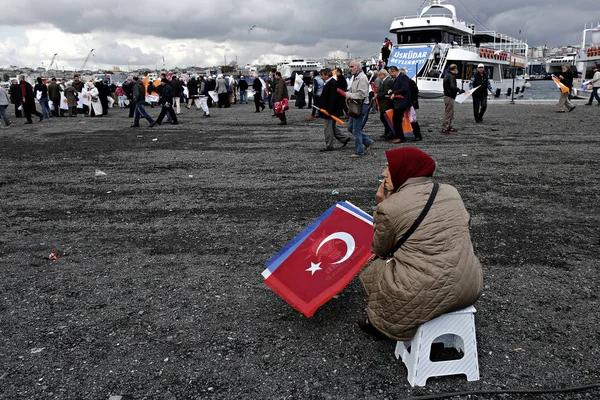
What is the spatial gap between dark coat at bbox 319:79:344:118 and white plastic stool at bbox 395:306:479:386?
279 inches

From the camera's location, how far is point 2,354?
3209mm

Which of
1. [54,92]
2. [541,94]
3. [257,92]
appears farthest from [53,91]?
[541,94]

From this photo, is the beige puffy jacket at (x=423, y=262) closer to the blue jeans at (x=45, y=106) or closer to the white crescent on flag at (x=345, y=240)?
the white crescent on flag at (x=345, y=240)

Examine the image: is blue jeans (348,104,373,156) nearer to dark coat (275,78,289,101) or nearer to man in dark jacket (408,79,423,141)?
man in dark jacket (408,79,423,141)

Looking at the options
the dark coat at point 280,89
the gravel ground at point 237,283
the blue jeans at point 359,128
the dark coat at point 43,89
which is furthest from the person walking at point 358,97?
the dark coat at point 43,89

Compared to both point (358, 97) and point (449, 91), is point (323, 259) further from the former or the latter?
point (449, 91)

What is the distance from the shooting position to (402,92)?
10.7m

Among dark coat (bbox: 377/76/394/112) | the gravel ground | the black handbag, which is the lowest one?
the gravel ground

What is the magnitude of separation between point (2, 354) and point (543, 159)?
29.9ft

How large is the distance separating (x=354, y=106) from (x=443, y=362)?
6.87m

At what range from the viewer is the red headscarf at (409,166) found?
294cm

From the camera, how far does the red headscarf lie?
2938 mm

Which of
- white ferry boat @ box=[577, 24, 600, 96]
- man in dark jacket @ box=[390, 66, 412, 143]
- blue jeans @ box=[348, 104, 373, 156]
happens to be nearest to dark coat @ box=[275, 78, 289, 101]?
man in dark jacket @ box=[390, 66, 412, 143]

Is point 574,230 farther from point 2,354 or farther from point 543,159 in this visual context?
point 2,354
